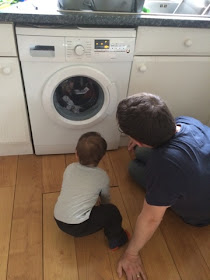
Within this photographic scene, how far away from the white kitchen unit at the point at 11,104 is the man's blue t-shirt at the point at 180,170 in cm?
86

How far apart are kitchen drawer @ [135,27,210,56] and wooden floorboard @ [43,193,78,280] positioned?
1037 millimetres

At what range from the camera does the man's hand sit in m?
1.15

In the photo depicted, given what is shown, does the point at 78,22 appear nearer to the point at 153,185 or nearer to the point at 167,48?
the point at 167,48

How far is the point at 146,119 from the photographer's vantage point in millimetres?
852

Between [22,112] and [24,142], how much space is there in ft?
0.78

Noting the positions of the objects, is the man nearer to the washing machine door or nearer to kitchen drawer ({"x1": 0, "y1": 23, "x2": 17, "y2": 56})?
the washing machine door

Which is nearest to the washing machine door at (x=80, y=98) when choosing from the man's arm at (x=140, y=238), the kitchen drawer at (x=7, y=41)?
the kitchen drawer at (x=7, y=41)

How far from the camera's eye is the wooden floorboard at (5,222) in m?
1.16

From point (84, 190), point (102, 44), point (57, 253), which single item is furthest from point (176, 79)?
point (57, 253)

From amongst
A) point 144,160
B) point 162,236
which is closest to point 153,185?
point 162,236

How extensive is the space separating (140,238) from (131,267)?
192mm

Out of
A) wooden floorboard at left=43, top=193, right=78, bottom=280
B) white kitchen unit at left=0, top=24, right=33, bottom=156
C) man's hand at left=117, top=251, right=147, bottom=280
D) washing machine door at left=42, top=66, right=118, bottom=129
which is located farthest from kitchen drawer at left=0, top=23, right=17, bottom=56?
man's hand at left=117, top=251, right=147, bottom=280

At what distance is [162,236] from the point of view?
4.36 feet

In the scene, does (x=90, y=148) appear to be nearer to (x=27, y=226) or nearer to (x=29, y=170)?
(x=27, y=226)
